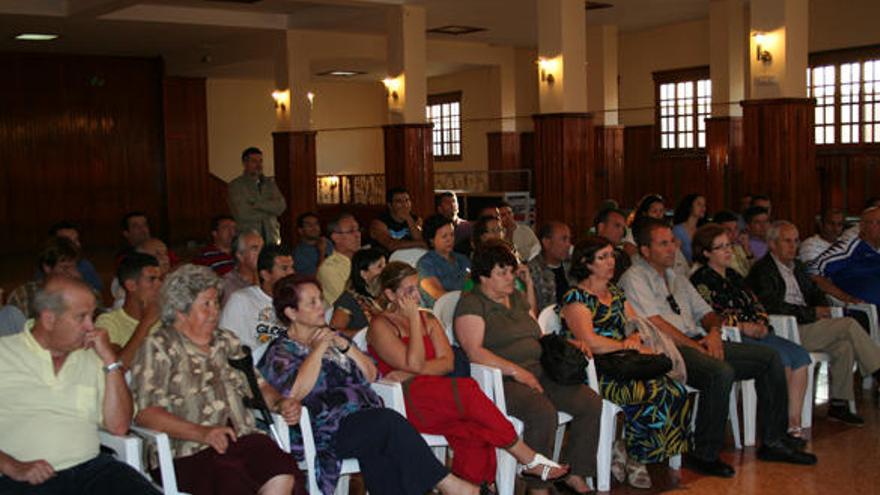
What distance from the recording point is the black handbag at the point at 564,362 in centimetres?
436

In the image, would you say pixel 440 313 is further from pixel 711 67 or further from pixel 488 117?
pixel 488 117

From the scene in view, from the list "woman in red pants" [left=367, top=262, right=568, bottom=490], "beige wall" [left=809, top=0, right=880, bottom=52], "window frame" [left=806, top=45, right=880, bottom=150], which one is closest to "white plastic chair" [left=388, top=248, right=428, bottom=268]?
"woman in red pants" [left=367, top=262, right=568, bottom=490]

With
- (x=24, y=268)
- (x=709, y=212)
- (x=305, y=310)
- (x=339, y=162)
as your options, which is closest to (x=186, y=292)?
(x=305, y=310)

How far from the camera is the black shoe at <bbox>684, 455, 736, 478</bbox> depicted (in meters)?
4.66

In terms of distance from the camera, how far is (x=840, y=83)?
13.0m

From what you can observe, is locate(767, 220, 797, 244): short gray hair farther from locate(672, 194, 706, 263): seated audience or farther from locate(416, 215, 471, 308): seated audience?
locate(416, 215, 471, 308): seated audience

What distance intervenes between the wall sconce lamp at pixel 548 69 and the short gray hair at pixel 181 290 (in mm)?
7511

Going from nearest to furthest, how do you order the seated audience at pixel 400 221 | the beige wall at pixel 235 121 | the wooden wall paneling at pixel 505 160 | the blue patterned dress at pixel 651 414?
the blue patterned dress at pixel 651 414 → the seated audience at pixel 400 221 → the wooden wall paneling at pixel 505 160 → the beige wall at pixel 235 121

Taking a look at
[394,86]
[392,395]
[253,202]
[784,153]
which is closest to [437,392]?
[392,395]

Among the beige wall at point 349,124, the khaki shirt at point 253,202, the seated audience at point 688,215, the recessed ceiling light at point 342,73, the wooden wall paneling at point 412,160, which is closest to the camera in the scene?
the seated audience at point 688,215

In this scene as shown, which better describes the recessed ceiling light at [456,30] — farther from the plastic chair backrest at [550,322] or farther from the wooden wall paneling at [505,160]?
the plastic chair backrest at [550,322]

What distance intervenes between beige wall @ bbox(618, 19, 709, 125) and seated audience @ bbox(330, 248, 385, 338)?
10888 mm

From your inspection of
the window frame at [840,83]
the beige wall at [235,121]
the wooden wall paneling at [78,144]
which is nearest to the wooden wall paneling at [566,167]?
the window frame at [840,83]

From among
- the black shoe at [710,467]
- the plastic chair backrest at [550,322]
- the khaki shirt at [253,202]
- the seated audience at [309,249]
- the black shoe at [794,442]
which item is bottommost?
the black shoe at [710,467]
